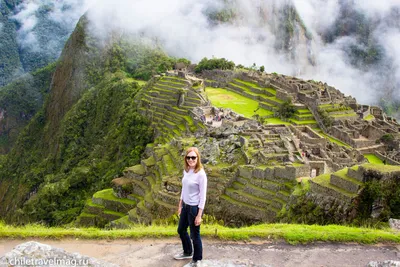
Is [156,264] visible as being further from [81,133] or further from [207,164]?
[81,133]

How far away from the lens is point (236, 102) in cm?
4603

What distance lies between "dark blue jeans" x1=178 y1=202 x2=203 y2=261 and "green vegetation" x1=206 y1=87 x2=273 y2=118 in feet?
102

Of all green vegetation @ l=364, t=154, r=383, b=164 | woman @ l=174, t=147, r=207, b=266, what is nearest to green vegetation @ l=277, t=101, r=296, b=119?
green vegetation @ l=364, t=154, r=383, b=164

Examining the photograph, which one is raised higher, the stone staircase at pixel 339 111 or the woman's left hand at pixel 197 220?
the stone staircase at pixel 339 111

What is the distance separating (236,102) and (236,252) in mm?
37981

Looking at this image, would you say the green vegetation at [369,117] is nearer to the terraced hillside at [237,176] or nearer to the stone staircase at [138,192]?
the terraced hillside at [237,176]

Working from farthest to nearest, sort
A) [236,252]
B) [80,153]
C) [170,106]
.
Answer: [80,153] → [170,106] → [236,252]

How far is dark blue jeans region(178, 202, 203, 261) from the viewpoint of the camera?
759 centimetres

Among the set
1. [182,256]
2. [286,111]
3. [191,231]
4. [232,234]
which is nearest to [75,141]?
[286,111]

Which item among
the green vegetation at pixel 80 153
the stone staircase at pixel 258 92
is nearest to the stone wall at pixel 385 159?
the stone staircase at pixel 258 92

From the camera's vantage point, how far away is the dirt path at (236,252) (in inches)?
321

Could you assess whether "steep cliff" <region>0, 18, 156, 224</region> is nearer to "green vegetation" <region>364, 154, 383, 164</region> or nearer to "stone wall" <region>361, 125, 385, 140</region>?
"green vegetation" <region>364, 154, 383, 164</region>

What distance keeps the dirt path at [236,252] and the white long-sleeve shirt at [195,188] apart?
3.50 feet

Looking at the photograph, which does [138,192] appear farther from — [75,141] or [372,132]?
[75,141]
